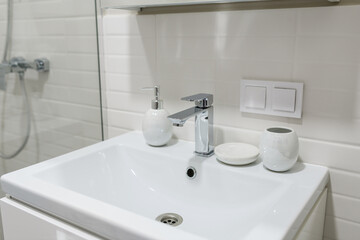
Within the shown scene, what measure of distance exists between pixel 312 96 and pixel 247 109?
0.17 metres

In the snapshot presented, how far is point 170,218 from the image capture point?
0.84 meters

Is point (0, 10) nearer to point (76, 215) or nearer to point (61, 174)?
point (61, 174)

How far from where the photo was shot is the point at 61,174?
886mm

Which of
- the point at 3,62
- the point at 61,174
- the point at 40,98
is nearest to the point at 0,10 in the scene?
the point at 3,62

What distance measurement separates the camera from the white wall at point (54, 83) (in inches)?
45.9

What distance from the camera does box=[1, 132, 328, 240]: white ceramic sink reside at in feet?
2.06

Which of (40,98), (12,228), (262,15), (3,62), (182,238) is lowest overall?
(12,228)

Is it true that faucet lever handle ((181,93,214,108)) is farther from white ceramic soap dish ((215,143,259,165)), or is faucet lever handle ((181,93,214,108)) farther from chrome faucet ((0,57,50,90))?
chrome faucet ((0,57,50,90))

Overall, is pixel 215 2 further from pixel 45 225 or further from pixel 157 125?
pixel 45 225

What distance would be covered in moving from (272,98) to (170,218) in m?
0.39

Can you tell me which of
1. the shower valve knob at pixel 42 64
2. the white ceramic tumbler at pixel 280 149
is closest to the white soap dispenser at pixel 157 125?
the white ceramic tumbler at pixel 280 149

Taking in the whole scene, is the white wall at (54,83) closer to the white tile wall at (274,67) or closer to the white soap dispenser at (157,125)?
the white tile wall at (274,67)

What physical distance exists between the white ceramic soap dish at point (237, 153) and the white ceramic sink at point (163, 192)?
0.06 feet

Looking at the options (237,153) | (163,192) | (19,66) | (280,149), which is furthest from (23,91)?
(280,149)
